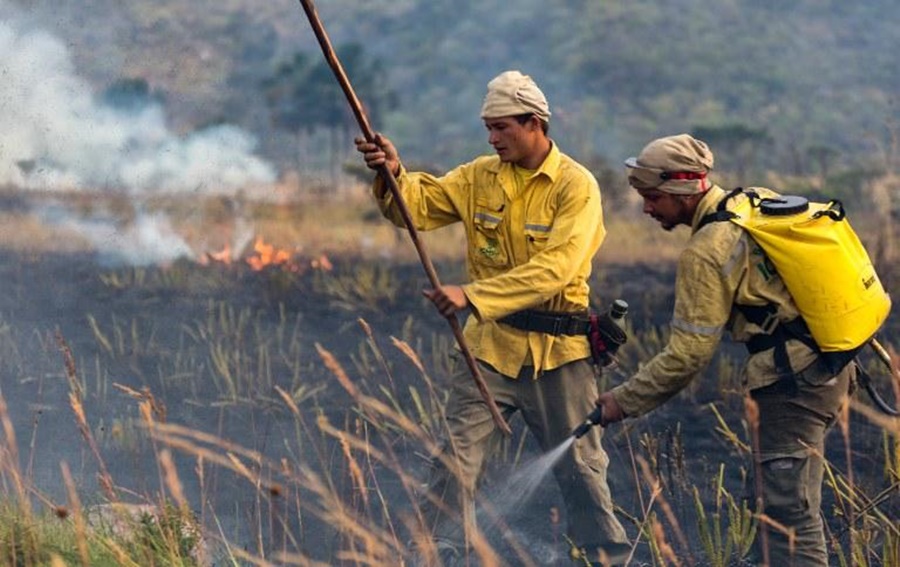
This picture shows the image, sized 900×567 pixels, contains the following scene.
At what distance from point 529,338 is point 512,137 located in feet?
2.33

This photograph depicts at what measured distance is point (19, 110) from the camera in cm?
1345

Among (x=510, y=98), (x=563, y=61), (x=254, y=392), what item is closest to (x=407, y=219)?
(x=510, y=98)

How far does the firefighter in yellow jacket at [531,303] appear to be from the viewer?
4766mm

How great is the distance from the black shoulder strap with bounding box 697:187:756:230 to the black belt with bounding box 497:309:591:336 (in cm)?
84

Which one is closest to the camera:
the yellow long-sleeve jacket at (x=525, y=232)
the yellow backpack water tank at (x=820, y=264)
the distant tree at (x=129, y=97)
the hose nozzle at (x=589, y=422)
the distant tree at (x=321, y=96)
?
the yellow backpack water tank at (x=820, y=264)

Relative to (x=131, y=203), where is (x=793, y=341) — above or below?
above

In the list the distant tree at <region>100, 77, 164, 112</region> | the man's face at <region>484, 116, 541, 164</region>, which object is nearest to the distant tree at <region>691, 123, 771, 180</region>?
the distant tree at <region>100, 77, 164, 112</region>

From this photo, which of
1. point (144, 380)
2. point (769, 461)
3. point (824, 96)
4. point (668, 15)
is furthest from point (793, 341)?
point (668, 15)

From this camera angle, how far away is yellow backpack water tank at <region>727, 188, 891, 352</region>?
3.99m

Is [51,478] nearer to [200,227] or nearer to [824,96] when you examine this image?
[200,227]

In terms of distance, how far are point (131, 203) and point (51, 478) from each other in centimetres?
822

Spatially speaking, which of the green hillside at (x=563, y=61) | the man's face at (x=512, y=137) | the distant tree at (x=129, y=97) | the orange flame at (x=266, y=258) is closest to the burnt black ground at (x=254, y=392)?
the orange flame at (x=266, y=258)

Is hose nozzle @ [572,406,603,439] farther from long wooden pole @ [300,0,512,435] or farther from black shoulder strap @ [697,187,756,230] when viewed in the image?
black shoulder strap @ [697,187,756,230]

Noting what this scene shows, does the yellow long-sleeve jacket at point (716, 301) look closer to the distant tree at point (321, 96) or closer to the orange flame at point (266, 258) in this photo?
the orange flame at point (266, 258)
